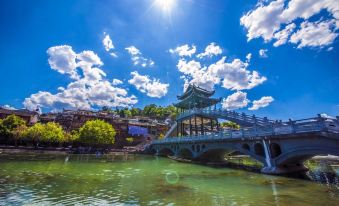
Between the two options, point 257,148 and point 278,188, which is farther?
point 257,148

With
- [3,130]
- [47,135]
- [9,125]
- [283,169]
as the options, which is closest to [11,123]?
[9,125]

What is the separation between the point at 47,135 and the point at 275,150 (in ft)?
189

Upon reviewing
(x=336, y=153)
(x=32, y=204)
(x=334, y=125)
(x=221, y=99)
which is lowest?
(x=32, y=204)

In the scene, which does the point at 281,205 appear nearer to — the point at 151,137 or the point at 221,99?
the point at 221,99

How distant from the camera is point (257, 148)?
26.7 meters

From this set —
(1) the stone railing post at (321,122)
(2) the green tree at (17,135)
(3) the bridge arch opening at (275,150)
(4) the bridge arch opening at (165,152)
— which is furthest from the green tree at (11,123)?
(1) the stone railing post at (321,122)

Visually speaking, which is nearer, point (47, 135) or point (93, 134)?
point (47, 135)

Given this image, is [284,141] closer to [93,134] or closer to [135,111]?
[93,134]

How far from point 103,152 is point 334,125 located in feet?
179

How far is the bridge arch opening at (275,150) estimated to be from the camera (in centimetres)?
2391

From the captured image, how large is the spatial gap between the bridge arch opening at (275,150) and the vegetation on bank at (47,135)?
169 ft

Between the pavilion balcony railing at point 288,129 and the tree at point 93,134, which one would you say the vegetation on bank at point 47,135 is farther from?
the pavilion balcony railing at point 288,129

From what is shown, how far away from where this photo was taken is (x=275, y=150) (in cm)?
2444

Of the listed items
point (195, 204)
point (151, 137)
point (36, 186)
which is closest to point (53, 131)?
point (151, 137)
